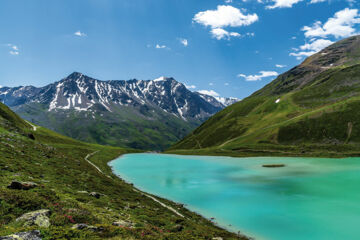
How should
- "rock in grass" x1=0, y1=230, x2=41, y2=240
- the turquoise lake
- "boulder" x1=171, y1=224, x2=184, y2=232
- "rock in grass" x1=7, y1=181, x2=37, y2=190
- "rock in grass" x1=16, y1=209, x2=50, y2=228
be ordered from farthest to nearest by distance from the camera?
the turquoise lake, "boulder" x1=171, y1=224, x2=184, y2=232, "rock in grass" x1=7, y1=181, x2=37, y2=190, "rock in grass" x1=16, y1=209, x2=50, y2=228, "rock in grass" x1=0, y1=230, x2=41, y2=240

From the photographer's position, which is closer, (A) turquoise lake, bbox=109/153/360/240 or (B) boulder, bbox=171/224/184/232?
(B) boulder, bbox=171/224/184/232

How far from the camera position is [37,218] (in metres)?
15.8

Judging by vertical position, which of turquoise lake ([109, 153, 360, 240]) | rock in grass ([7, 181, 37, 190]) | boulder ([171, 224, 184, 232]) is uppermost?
rock in grass ([7, 181, 37, 190])

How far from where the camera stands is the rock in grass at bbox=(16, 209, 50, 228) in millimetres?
15141

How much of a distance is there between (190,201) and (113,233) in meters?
28.5

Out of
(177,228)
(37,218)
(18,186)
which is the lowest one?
(177,228)

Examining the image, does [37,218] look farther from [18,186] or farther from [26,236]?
[18,186]

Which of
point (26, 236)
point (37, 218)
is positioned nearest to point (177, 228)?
point (37, 218)

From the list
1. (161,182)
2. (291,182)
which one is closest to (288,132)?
(291,182)

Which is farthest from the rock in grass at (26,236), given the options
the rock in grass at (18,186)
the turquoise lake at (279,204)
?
the turquoise lake at (279,204)

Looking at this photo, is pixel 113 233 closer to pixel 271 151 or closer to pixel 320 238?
pixel 320 238

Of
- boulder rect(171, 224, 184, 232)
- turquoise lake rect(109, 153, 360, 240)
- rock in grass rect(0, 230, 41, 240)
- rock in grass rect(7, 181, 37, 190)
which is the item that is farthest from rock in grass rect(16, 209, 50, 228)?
turquoise lake rect(109, 153, 360, 240)

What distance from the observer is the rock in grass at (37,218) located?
49.7 ft

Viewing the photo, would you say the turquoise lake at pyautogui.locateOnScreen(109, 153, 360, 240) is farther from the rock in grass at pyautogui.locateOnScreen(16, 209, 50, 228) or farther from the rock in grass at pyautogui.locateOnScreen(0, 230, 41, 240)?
the rock in grass at pyautogui.locateOnScreen(0, 230, 41, 240)
